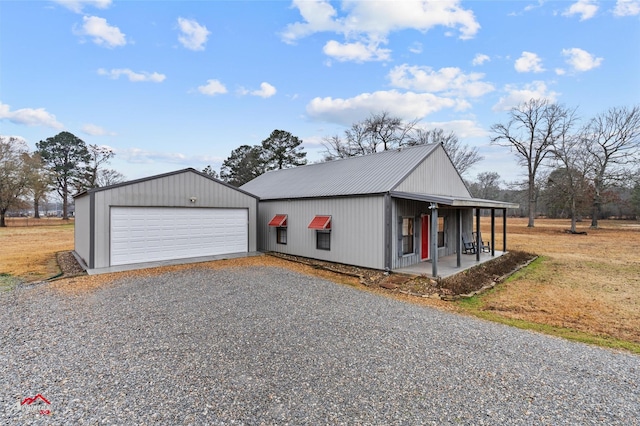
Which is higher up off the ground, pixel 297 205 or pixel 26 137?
pixel 26 137

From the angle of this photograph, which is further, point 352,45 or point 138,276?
point 352,45

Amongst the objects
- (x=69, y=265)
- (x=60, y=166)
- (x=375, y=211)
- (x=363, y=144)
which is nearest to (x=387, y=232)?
(x=375, y=211)

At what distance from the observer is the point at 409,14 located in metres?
10.0

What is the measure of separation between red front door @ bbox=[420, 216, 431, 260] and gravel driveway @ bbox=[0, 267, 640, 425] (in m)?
5.14

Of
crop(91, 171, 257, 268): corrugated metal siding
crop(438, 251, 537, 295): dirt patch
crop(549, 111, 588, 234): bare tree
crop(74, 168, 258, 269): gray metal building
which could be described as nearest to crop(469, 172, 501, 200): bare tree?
crop(549, 111, 588, 234): bare tree

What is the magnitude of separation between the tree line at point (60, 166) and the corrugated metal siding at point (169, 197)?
29.3 meters

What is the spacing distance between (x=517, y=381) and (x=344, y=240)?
6.98m

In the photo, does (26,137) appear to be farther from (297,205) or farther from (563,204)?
(563,204)

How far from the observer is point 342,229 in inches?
394

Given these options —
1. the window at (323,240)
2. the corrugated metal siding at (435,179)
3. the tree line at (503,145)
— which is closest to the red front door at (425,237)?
the corrugated metal siding at (435,179)

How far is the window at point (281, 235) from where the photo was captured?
12.3 metres

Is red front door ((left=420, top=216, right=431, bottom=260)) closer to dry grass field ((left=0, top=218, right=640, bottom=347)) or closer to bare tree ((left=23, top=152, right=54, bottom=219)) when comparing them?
dry grass field ((left=0, top=218, right=640, bottom=347))

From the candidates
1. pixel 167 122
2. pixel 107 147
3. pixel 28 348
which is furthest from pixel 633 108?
pixel 107 147

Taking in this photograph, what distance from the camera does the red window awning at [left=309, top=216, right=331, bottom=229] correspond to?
33.4ft
